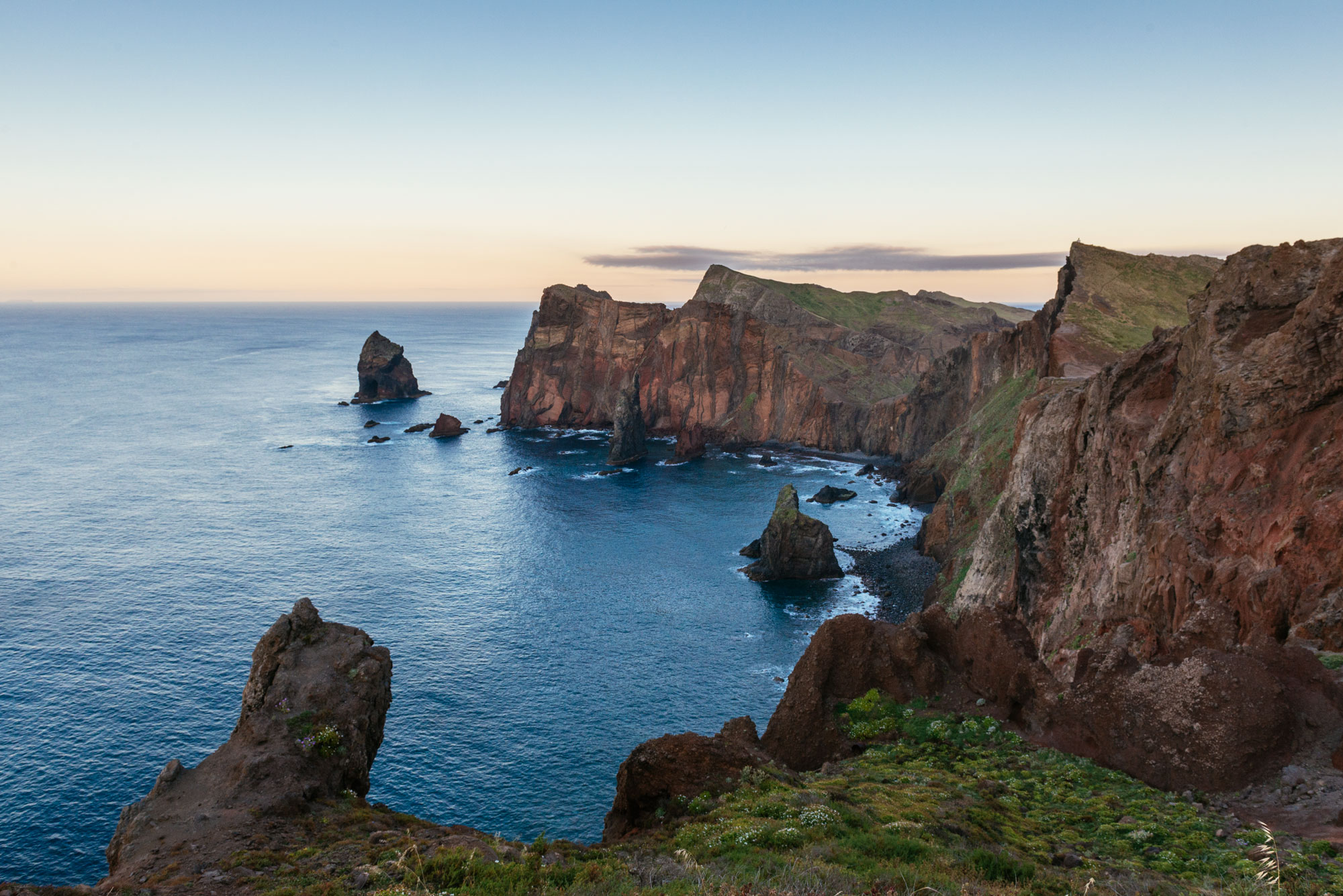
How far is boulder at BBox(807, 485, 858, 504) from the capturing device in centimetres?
11938

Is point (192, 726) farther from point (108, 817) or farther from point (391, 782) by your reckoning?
point (391, 782)

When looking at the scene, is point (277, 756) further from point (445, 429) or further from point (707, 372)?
point (707, 372)

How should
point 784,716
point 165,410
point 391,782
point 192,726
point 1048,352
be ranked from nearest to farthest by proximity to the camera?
Result: point 784,716, point 391,782, point 192,726, point 1048,352, point 165,410

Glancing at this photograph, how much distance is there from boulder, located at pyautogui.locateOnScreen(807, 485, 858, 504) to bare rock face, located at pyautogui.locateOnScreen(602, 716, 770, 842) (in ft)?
305

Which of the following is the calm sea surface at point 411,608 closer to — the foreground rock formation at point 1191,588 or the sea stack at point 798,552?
the sea stack at point 798,552

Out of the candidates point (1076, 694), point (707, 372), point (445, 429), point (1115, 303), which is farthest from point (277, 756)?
point (707, 372)

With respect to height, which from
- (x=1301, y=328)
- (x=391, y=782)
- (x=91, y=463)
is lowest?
(x=391, y=782)

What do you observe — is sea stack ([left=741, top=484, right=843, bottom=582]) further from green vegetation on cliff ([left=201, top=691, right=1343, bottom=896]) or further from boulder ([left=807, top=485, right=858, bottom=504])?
green vegetation on cliff ([left=201, top=691, right=1343, bottom=896])

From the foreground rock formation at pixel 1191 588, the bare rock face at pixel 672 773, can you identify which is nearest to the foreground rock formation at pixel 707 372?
the foreground rock formation at pixel 1191 588

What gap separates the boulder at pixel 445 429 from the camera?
16425 cm

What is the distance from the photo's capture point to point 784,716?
1383 inches

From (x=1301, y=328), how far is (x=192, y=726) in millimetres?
68167

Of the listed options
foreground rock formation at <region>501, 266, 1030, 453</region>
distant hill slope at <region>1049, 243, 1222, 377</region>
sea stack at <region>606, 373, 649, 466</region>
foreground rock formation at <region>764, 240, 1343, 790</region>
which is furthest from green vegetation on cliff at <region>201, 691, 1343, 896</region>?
foreground rock formation at <region>501, 266, 1030, 453</region>

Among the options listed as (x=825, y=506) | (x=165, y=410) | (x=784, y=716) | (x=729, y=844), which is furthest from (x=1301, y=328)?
(x=165, y=410)
